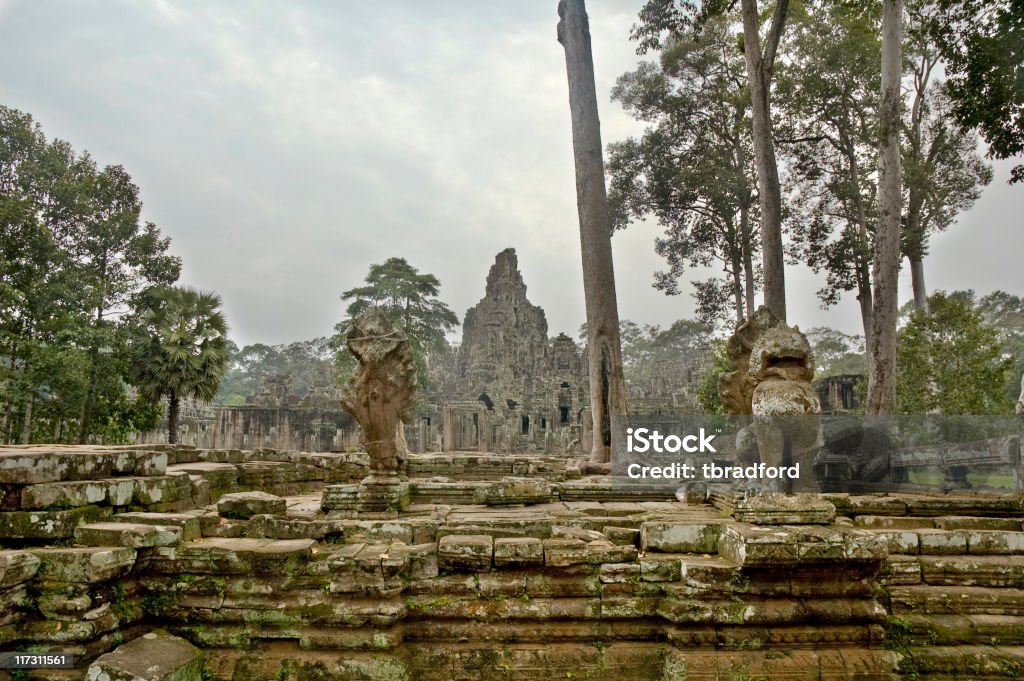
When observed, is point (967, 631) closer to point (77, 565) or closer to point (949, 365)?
point (77, 565)

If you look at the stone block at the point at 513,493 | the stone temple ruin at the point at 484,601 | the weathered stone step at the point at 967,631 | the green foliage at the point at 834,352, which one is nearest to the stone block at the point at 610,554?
the stone temple ruin at the point at 484,601

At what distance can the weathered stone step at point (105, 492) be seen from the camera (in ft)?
10.3

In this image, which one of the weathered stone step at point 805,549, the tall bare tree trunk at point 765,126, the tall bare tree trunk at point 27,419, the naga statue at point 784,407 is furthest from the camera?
the tall bare tree trunk at point 27,419

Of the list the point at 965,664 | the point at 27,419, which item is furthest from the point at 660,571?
the point at 27,419

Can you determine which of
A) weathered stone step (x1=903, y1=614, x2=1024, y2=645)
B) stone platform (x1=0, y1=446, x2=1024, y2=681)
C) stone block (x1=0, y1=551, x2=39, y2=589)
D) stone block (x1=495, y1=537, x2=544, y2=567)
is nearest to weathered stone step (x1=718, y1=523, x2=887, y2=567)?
stone platform (x1=0, y1=446, x2=1024, y2=681)

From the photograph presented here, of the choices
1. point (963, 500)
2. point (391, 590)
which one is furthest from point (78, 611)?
point (963, 500)

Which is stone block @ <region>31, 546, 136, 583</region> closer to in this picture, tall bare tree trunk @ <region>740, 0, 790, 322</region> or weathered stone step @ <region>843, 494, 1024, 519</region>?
weathered stone step @ <region>843, 494, 1024, 519</region>

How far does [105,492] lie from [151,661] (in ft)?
4.15

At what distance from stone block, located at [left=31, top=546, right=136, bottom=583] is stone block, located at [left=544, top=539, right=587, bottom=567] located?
2266 mm

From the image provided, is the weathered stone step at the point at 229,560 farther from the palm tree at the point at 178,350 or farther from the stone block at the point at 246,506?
the palm tree at the point at 178,350

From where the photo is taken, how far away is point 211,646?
300 cm

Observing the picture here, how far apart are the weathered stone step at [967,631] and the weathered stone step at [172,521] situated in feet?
13.9

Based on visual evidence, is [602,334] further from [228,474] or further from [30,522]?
[30,522]

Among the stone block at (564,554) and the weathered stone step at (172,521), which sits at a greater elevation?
the weathered stone step at (172,521)
